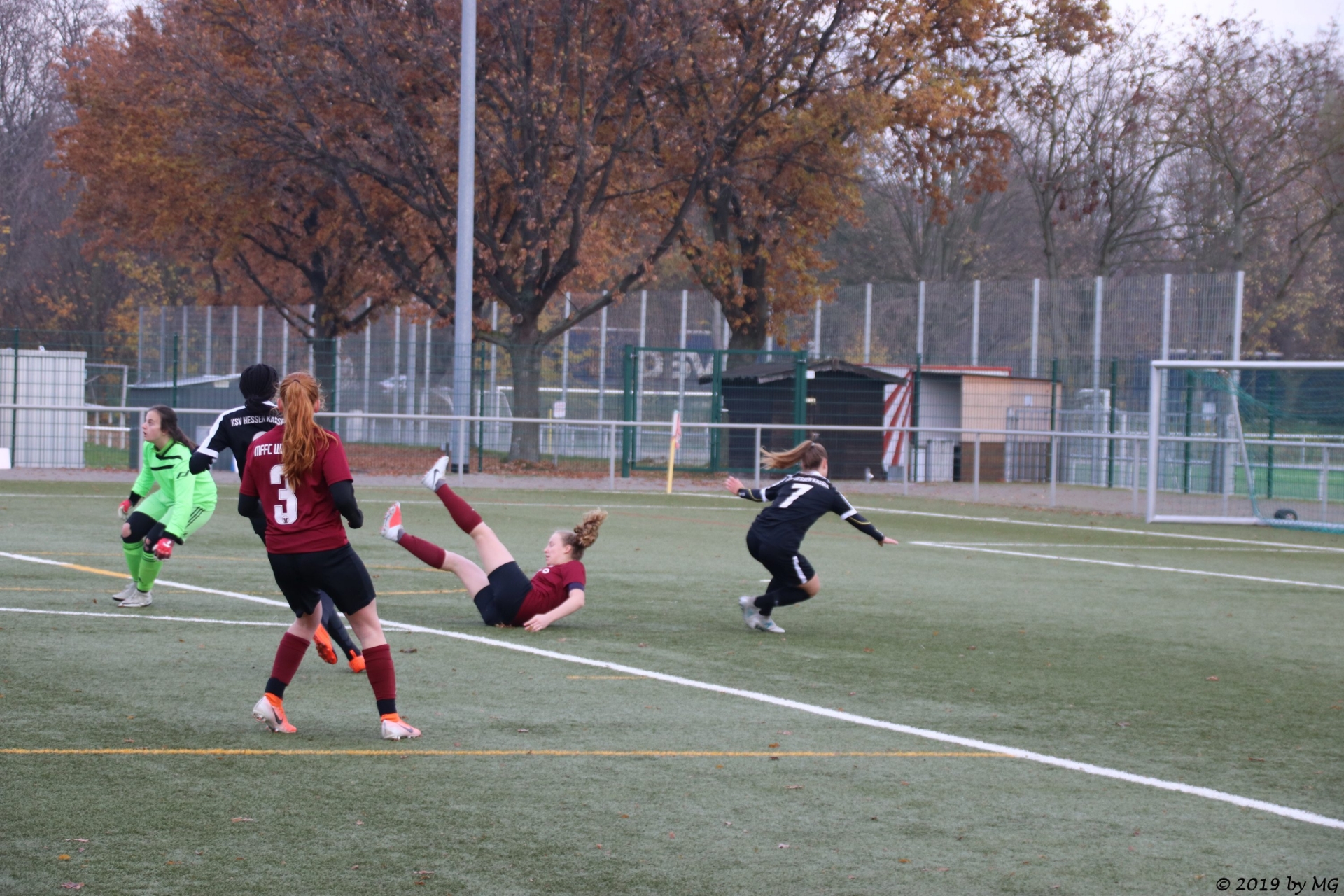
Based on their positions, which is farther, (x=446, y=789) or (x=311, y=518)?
(x=311, y=518)

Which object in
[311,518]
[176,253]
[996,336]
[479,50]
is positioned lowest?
[311,518]

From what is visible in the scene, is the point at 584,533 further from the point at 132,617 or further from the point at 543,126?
the point at 543,126

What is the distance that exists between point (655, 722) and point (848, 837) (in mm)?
1906

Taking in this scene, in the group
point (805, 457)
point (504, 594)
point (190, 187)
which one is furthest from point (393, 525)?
point (190, 187)

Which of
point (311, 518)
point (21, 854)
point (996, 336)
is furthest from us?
point (996, 336)

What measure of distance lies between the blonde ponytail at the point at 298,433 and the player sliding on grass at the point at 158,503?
4.29 meters

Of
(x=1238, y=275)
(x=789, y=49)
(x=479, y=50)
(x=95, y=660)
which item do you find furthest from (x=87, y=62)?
(x=95, y=660)

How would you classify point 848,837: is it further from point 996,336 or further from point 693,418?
point 996,336

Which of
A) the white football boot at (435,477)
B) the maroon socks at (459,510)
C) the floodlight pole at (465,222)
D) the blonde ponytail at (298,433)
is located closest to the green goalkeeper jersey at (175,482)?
the maroon socks at (459,510)

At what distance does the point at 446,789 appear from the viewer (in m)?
5.34

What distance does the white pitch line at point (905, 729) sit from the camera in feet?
18.0

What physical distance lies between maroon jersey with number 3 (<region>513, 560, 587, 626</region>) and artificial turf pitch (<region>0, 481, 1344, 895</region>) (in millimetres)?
241

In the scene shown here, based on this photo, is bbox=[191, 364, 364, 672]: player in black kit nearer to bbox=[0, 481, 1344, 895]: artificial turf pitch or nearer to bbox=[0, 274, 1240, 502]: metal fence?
bbox=[0, 481, 1344, 895]: artificial turf pitch

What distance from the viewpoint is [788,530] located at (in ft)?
31.5
